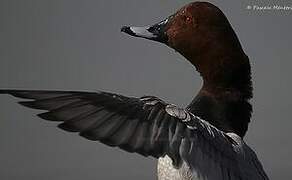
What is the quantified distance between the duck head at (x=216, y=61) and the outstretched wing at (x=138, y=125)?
0.27m

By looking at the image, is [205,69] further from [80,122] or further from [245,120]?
[80,122]

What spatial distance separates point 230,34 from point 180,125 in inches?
17.3

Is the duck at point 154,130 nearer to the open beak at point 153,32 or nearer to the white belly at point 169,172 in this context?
the white belly at point 169,172

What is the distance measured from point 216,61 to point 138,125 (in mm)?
427

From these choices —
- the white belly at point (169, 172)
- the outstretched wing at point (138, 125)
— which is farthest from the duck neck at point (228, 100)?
the outstretched wing at point (138, 125)

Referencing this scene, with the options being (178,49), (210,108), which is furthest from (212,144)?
(178,49)

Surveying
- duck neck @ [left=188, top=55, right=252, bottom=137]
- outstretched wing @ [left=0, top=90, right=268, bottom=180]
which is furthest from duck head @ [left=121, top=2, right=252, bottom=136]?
outstretched wing @ [left=0, top=90, right=268, bottom=180]

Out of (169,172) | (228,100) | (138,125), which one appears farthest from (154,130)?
(228,100)

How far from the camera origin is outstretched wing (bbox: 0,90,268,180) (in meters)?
0.82

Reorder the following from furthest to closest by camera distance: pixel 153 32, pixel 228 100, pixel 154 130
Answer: pixel 153 32 < pixel 228 100 < pixel 154 130

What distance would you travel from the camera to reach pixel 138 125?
834mm

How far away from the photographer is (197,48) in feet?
4.17

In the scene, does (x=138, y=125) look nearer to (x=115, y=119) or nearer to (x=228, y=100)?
(x=115, y=119)

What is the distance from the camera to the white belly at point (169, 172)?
97 cm
